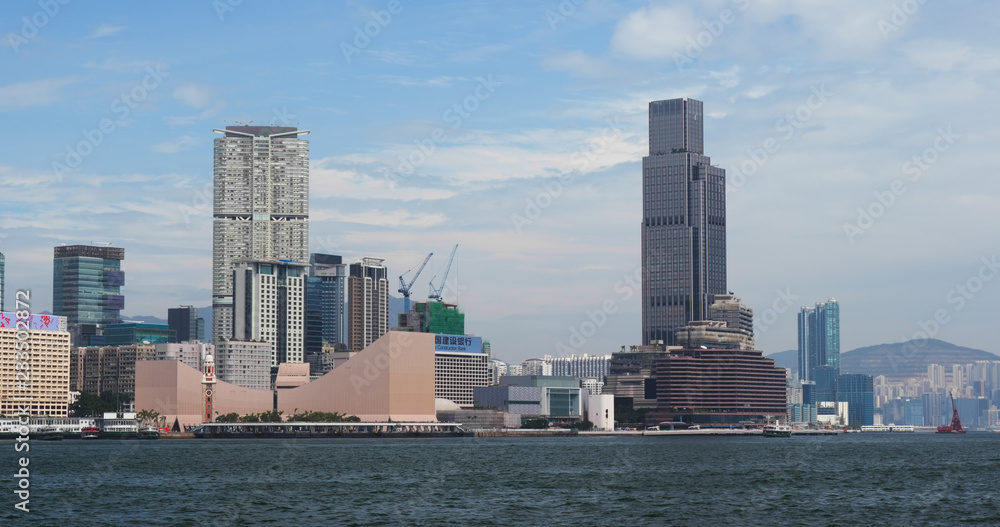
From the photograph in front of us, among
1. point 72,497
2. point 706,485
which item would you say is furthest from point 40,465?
point 706,485

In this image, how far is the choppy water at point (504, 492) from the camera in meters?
69.8

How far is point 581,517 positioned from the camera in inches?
2753

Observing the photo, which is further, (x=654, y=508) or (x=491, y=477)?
(x=491, y=477)

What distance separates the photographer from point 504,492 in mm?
86188

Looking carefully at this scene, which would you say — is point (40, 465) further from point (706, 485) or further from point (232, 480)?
point (706, 485)

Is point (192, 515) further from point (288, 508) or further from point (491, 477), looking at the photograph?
point (491, 477)

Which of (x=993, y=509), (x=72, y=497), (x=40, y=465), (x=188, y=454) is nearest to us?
(x=993, y=509)

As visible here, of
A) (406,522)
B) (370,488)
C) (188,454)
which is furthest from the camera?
(188,454)

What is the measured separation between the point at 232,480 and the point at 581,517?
38968 mm

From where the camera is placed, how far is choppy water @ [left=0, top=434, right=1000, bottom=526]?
69.8 m

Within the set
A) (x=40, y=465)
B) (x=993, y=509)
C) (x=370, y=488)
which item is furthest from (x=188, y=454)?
(x=993, y=509)

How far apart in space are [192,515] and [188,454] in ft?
291

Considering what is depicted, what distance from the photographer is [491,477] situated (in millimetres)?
102438

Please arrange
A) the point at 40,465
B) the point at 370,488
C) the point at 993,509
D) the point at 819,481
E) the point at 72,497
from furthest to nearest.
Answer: the point at 40,465 → the point at 819,481 → the point at 370,488 → the point at 72,497 → the point at 993,509
